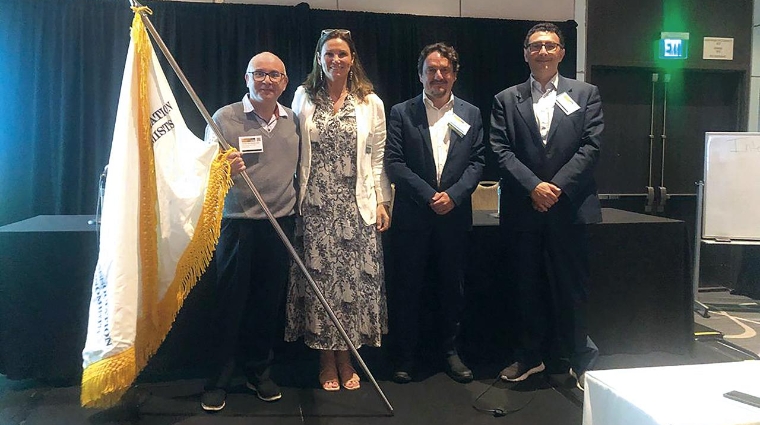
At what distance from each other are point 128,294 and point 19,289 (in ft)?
2.90

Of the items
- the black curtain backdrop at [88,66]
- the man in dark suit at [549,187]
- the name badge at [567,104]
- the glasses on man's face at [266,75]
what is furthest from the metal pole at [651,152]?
the glasses on man's face at [266,75]

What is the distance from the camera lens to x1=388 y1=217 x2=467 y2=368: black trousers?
2.70 meters

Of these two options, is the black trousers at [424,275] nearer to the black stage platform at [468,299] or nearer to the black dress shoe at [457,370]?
the black dress shoe at [457,370]

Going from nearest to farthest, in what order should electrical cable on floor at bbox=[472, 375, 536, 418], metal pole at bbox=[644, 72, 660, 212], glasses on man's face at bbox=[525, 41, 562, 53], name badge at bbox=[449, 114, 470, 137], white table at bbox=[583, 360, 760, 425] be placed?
white table at bbox=[583, 360, 760, 425] → electrical cable on floor at bbox=[472, 375, 536, 418] → glasses on man's face at bbox=[525, 41, 562, 53] → name badge at bbox=[449, 114, 470, 137] → metal pole at bbox=[644, 72, 660, 212]

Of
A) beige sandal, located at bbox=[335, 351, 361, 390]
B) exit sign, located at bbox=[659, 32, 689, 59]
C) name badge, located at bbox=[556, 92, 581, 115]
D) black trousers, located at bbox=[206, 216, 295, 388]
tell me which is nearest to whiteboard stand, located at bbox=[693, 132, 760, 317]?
exit sign, located at bbox=[659, 32, 689, 59]

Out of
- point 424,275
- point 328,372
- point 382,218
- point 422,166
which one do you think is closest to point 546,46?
point 422,166

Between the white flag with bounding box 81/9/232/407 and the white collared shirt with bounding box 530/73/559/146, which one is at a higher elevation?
the white collared shirt with bounding box 530/73/559/146

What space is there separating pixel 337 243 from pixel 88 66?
2935 mm

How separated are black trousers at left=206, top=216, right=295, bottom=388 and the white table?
152cm

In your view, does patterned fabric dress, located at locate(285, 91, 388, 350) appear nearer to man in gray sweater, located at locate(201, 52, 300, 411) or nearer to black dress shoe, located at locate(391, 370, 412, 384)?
man in gray sweater, located at locate(201, 52, 300, 411)

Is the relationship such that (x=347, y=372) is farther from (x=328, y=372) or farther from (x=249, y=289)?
(x=249, y=289)

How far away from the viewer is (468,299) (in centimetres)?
303

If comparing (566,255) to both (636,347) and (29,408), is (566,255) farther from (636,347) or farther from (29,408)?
(29,408)

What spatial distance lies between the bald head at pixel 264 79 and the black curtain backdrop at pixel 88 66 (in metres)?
2.30
